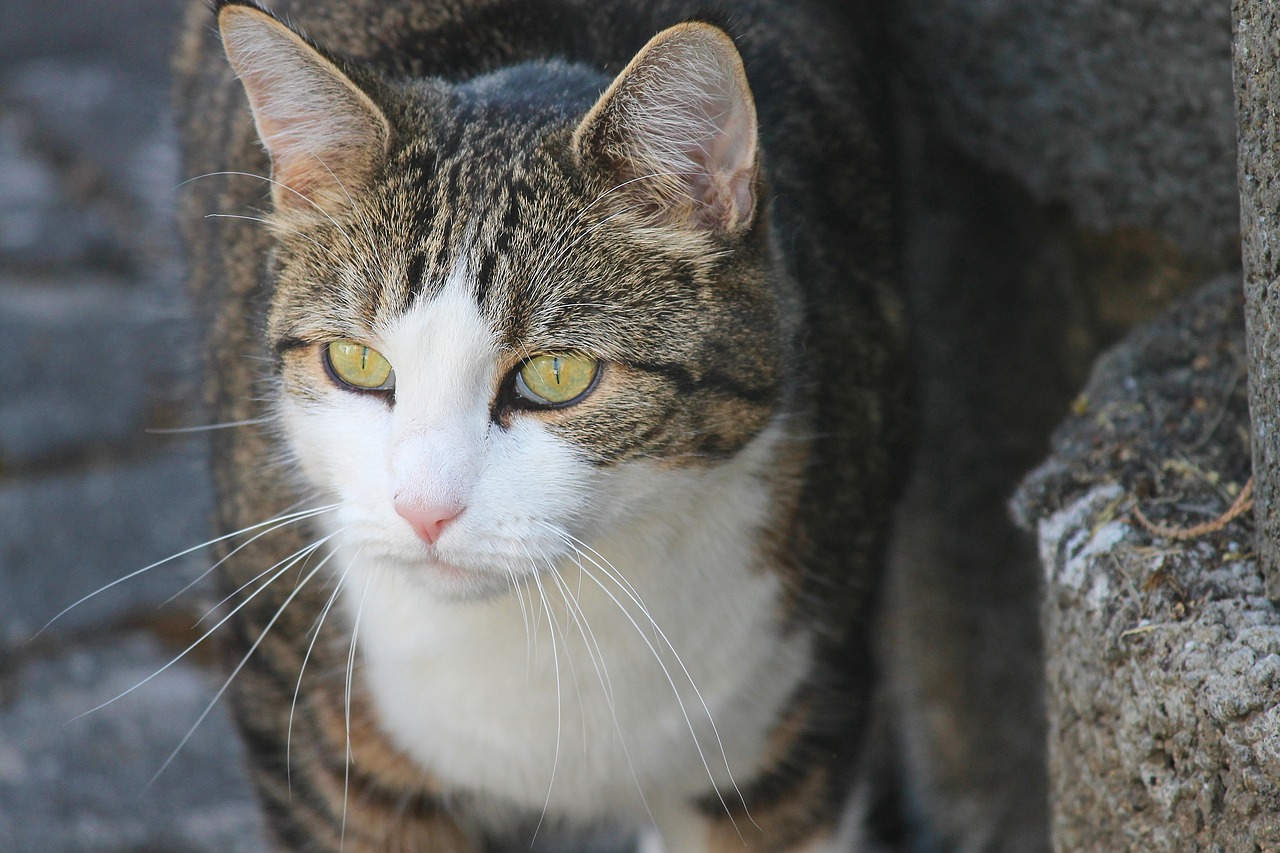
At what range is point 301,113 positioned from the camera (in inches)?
70.7

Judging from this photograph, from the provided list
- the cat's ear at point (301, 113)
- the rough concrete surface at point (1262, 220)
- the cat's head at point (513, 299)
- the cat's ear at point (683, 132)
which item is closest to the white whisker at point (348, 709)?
the cat's head at point (513, 299)

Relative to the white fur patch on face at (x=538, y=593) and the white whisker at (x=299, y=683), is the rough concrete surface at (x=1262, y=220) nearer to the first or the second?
the white fur patch on face at (x=538, y=593)

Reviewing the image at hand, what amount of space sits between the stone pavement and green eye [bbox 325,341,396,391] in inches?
35.5

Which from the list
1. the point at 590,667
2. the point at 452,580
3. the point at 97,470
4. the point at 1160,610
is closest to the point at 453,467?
the point at 452,580

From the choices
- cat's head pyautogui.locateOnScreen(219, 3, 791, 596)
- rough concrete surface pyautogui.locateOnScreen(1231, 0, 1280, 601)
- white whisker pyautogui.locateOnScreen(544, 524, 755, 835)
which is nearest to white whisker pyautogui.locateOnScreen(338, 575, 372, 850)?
cat's head pyautogui.locateOnScreen(219, 3, 791, 596)

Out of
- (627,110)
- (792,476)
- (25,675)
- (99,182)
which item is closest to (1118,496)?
(792,476)

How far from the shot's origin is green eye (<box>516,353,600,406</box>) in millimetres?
1685

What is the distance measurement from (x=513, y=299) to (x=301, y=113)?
0.39 m

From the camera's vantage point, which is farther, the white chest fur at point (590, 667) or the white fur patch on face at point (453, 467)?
the white chest fur at point (590, 667)

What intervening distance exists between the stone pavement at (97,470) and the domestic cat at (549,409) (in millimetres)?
607

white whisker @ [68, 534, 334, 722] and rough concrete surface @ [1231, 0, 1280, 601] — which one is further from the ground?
rough concrete surface @ [1231, 0, 1280, 601]

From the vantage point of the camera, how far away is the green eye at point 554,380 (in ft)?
5.53

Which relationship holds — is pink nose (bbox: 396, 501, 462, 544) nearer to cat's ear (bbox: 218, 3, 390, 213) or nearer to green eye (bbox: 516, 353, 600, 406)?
green eye (bbox: 516, 353, 600, 406)

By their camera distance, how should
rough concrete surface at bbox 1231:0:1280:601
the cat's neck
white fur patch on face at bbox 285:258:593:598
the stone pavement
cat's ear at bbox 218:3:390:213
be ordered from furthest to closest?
1. the stone pavement
2. the cat's neck
3. cat's ear at bbox 218:3:390:213
4. white fur patch on face at bbox 285:258:593:598
5. rough concrete surface at bbox 1231:0:1280:601
